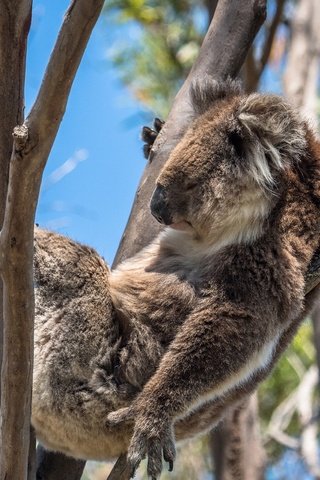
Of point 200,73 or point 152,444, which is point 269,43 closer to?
point 200,73

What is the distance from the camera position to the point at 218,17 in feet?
13.6

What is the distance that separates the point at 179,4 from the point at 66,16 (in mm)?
6684

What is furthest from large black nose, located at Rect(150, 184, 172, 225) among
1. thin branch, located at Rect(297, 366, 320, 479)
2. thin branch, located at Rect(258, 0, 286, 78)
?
thin branch, located at Rect(297, 366, 320, 479)

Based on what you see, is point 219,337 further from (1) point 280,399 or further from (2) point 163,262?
(1) point 280,399

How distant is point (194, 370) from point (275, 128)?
1043mm

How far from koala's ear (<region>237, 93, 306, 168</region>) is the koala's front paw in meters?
1.13

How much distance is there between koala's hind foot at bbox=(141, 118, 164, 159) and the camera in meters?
3.99

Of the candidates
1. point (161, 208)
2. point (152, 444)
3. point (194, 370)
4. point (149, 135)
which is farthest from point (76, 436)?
point (149, 135)

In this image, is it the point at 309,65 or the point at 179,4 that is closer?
the point at 309,65

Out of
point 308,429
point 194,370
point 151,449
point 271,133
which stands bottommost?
point 308,429

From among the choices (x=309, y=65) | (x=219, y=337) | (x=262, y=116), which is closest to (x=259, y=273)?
(x=219, y=337)

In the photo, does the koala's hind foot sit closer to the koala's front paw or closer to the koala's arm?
the koala's arm

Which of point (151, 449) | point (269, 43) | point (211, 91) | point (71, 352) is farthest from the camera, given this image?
point (269, 43)

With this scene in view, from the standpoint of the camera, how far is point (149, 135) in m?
4.00
